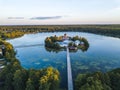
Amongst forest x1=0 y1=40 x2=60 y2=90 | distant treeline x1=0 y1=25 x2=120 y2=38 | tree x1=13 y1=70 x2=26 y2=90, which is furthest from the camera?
distant treeline x1=0 y1=25 x2=120 y2=38

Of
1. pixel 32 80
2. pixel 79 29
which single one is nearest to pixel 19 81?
pixel 32 80

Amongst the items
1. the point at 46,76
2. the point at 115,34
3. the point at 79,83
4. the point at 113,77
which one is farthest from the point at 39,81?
the point at 115,34

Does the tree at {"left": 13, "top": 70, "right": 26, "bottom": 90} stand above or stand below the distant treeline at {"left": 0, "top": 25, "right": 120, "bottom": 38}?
above

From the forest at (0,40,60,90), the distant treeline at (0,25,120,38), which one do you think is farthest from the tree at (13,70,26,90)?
the distant treeline at (0,25,120,38)

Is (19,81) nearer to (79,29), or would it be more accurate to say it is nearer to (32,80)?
(32,80)

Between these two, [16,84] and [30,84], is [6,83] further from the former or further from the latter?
[30,84]

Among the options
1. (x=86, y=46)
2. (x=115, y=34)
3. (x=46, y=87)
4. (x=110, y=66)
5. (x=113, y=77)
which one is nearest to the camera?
(x=46, y=87)

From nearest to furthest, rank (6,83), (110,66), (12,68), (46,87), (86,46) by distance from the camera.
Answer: (46,87)
(6,83)
(12,68)
(110,66)
(86,46)

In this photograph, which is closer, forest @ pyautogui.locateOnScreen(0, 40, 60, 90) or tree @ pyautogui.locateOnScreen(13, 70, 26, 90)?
forest @ pyautogui.locateOnScreen(0, 40, 60, 90)

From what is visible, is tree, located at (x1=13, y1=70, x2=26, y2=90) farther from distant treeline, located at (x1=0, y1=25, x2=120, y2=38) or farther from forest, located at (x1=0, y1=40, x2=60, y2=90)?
distant treeline, located at (x1=0, y1=25, x2=120, y2=38)

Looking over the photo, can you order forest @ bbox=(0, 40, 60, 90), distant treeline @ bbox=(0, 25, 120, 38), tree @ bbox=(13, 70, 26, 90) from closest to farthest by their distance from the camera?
forest @ bbox=(0, 40, 60, 90), tree @ bbox=(13, 70, 26, 90), distant treeline @ bbox=(0, 25, 120, 38)

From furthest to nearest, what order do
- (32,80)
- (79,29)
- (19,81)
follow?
(79,29), (19,81), (32,80)
